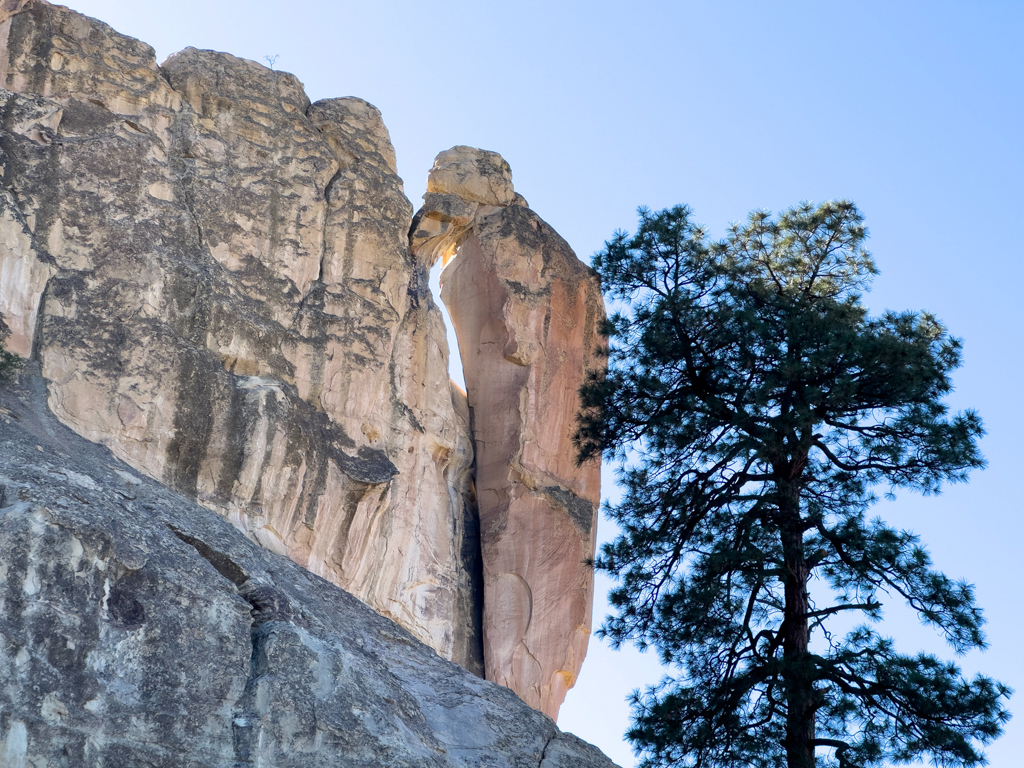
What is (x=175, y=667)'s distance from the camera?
12.4 meters

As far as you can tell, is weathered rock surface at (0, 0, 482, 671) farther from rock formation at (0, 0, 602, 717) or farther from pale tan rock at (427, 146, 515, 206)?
pale tan rock at (427, 146, 515, 206)

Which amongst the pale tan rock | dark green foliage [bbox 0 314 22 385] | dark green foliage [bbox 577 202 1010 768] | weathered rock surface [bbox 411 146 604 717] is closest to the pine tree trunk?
dark green foliage [bbox 577 202 1010 768]

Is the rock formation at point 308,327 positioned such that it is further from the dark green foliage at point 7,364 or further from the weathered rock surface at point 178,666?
the weathered rock surface at point 178,666

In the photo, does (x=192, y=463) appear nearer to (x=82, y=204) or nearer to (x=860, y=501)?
(x=82, y=204)

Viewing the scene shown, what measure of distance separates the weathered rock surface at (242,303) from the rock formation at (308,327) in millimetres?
39

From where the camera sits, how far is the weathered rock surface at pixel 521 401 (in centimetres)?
2364

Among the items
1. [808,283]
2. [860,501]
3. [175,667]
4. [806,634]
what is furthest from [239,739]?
[808,283]

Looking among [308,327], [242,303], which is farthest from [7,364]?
[308,327]

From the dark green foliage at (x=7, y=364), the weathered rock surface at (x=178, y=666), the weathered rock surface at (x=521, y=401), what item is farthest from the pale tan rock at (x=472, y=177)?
the weathered rock surface at (x=178, y=666)

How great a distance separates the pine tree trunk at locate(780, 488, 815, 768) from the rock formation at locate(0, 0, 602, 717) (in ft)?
26.5

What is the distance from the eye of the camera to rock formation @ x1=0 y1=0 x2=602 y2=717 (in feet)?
64.7

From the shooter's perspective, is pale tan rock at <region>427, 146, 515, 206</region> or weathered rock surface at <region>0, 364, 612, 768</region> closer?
weathered rock surface at <region>0, 364, 612, 768</region>

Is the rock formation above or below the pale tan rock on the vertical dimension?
below

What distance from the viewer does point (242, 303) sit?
21.5m
